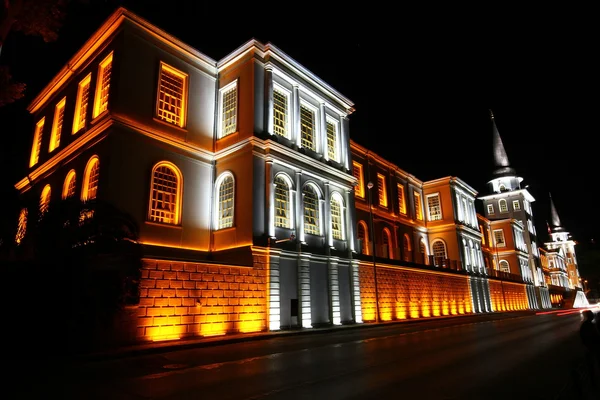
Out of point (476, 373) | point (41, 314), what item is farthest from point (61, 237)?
point (476, 373)

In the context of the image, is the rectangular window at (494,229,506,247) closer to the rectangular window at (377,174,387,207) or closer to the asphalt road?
the rectangular window at (377,174,387,207)

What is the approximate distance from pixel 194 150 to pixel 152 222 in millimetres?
4740

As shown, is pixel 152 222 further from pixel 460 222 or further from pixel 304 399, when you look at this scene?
pixel 460 222

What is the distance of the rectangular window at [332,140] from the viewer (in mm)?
26312

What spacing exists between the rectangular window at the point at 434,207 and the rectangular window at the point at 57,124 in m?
36.2

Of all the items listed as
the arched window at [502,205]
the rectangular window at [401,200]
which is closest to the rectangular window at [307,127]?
the rectangular window at [401,200]

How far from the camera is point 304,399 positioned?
5.76 m

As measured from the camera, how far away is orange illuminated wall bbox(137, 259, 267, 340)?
1419 cm

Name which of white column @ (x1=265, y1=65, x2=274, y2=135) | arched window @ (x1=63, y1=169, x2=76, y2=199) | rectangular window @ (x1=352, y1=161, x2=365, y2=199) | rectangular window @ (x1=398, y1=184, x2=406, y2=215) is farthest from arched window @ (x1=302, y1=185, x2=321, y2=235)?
rectangular window @ (x1=398, y1=184, x2=406, y2=215)

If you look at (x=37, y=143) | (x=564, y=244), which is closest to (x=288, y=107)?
(x=37, y=143)

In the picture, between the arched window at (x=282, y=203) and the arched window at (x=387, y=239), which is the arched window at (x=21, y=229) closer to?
the arched window at (x=282, y=203)

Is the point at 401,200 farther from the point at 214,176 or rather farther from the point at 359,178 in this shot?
the point at 214,176

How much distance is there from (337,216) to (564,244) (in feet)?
354

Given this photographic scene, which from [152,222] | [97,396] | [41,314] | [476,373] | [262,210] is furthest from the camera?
[262,210]
